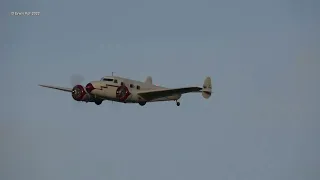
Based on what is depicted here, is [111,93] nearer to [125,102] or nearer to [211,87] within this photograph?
[125,102]

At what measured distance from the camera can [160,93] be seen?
117m

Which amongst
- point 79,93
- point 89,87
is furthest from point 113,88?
point 79,93

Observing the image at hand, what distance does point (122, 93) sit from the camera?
114 m

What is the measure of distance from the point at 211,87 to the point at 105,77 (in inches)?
572

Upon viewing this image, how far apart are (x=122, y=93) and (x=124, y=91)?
1.27ft

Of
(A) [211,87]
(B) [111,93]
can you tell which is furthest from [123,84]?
(A) [211,87]

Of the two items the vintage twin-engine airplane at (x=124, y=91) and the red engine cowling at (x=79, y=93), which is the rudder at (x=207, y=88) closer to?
the vintage twin-engine airplane at (x=124, y=91)

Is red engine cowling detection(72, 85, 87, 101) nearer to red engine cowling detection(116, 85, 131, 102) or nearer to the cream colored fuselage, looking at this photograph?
the cream colored fuselage

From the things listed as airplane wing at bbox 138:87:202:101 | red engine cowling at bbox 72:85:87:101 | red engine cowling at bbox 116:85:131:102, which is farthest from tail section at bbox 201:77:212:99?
red engine cowling at bbox 72:85:87:101

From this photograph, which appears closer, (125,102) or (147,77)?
(125,102)

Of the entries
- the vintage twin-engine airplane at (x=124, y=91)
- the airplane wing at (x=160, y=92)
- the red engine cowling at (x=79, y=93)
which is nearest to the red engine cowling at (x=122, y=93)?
the vintage twin-engine airplane at (x=124, y=91)

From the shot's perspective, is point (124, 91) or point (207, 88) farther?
point (207, 88)

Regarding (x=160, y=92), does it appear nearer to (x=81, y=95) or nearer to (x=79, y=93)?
(x=81, y=95)

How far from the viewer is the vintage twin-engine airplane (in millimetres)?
114375
